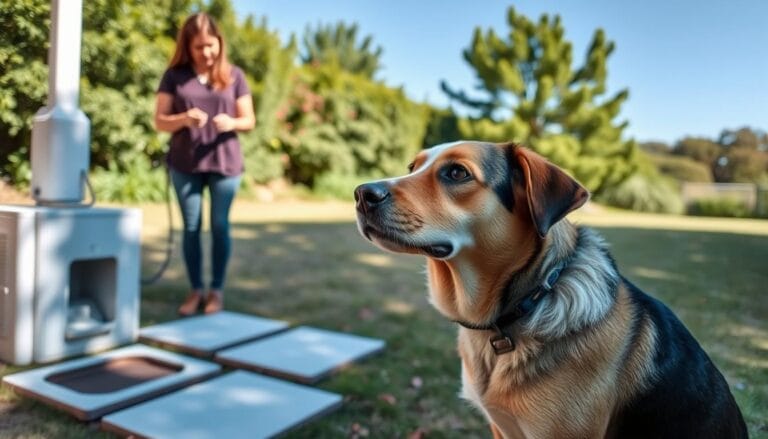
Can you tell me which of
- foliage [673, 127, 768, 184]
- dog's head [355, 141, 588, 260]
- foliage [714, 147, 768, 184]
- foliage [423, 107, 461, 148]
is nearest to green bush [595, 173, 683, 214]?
foliage [673, 127, 768, 184]

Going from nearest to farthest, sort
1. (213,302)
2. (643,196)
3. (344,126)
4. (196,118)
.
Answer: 1. (196,118)
2. (213,302)
3. (643,196)
4. (344,126)

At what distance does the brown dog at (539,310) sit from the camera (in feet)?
4.39

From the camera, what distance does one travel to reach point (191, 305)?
3465mm

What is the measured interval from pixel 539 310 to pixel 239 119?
249cm

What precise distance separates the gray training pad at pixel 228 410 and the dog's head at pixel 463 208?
0.92 metres

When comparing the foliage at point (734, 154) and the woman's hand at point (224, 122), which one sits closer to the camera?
the foliage at point (734, 154)

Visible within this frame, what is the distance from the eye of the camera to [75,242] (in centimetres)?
248

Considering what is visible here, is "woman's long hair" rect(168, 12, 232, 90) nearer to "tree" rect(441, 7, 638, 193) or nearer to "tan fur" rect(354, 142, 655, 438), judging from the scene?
"tan fur" rect(354, 142, 655, 438)

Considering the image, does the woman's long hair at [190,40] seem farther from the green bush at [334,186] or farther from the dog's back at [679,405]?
the green bush at [334,186]

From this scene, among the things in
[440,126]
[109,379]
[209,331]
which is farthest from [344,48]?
[109,379]

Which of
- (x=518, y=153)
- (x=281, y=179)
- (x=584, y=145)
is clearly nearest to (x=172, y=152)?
(x=518, y=153)

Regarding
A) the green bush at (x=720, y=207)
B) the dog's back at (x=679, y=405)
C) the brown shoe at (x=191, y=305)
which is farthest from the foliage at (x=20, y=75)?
the green bush at (x=720, y=207)

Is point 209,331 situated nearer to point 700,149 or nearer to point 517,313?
point 517,313

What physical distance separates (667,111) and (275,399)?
85.1 inches
